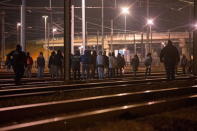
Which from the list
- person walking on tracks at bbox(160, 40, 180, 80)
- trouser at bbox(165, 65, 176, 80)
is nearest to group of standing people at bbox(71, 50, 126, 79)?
trouser at bbox(165, 65, 176, 80)

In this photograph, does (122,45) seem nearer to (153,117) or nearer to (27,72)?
(27,72)

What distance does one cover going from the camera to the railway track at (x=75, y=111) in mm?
6672

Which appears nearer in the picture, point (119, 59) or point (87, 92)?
point (87, 92)

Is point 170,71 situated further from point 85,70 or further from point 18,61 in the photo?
point 18,61

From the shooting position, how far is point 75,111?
342 inches

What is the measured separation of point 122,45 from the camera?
4412 inches

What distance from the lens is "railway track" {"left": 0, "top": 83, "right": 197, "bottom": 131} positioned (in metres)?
6.67

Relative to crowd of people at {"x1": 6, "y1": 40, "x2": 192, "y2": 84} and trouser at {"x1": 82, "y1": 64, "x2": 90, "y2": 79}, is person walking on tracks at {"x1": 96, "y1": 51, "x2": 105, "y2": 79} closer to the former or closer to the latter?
crowd of people at {"x1": 6, "y1": 40, "x2": 192, "y2": 84}

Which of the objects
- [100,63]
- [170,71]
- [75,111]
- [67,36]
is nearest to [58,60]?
[100,63]

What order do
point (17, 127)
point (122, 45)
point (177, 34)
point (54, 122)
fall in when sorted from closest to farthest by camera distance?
point (17, 127)
point (54, 122)
point (177, 34)
point (122, 45)

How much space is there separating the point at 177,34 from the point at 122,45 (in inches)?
851

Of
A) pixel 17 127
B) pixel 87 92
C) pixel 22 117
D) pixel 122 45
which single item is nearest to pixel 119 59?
pixel 87 92

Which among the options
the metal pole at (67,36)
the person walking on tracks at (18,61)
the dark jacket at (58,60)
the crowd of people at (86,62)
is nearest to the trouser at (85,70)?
the crowd of people at (86,62)

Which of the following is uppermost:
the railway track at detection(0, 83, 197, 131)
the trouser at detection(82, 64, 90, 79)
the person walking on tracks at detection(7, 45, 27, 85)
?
the person walking on tracks at detection(7, 45, 27, 85)
